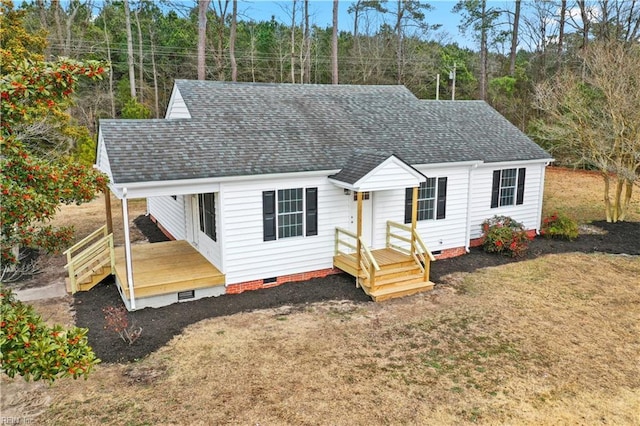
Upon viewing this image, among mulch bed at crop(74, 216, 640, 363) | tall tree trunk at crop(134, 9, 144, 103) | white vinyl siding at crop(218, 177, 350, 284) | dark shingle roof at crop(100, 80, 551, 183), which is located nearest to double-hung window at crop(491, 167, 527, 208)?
dark shingle roof at crop(100, 80, 551, 183)

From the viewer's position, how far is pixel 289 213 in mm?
11812

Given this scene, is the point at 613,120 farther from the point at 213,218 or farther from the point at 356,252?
the point at 213,218

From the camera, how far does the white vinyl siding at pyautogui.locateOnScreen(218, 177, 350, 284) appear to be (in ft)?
36.7

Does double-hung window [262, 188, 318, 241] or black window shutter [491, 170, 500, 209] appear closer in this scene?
double-hung window [262, 188, 318, 241]

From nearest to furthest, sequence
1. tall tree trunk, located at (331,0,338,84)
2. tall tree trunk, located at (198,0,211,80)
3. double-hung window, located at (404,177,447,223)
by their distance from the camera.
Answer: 1. double-hung window, located at (404,177,447,223)
2. tall tree trunk, located at (198,0,211,80)
3. tall tree trunk, located at (331,0,338,84)

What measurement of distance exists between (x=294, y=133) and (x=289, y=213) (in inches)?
102

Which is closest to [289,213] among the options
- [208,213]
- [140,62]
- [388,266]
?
[208,213]

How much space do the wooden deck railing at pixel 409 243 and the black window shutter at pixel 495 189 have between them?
3.68 meters

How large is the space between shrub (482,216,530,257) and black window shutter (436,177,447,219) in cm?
180

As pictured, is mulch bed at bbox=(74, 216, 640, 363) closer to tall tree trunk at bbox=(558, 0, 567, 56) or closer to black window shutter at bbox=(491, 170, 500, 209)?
black window shutter at bbox=(491, 170, 500, 209)

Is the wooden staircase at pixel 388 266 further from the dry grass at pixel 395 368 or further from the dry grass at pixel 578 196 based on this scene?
the dry grass at pixel 578 196

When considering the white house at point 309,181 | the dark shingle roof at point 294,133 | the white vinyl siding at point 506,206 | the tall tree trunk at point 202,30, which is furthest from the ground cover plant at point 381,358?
the tall tree trunk at point 202,30

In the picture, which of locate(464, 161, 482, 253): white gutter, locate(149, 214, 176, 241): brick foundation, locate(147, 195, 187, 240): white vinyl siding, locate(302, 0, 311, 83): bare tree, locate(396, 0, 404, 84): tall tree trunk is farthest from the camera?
locate(396, 0, 404, 84): tall tree trunk

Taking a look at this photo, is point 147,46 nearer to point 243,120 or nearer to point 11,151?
point 243,120
